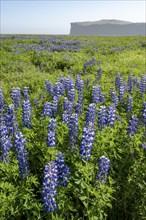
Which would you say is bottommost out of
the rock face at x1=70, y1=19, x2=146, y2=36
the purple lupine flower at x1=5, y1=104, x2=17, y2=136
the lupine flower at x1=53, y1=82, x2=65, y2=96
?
the purple lupine flower at x1=5, y1=104, x2=17, y2=136

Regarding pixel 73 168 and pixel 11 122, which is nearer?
pixel 73 168

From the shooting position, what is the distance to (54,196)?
331 centimetres

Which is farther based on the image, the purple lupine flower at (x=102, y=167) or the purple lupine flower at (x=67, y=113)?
the purple lupine flower at (x=67, y=113)

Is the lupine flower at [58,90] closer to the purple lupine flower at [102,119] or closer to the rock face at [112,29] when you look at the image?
the purple lupine flower at [102,119]

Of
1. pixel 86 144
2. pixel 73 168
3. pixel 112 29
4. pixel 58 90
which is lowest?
pixel 73 168

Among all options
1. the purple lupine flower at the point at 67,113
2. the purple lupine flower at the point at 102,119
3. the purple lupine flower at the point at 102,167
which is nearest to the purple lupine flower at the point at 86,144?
the purple lupine flower at the point at 102,167

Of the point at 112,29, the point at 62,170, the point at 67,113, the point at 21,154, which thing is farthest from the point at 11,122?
the point at 112,29

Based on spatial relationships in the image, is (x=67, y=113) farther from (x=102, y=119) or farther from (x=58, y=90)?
(x=58, y=90)

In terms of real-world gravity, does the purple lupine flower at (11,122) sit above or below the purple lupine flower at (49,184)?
above

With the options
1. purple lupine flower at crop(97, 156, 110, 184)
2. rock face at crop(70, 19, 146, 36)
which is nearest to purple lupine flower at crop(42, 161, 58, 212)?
purple lupine flower at crop(97, 156, 110, 184)

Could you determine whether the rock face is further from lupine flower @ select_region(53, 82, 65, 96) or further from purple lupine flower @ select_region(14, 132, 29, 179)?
purple lupine flower @ select_region(14, 132, 29, 179)

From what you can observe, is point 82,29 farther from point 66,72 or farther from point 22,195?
point 22,195

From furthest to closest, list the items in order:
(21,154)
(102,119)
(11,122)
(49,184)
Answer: (11,122) < (102,119) < (21,154) < (49,184)

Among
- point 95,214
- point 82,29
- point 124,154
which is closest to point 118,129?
point 124,154
